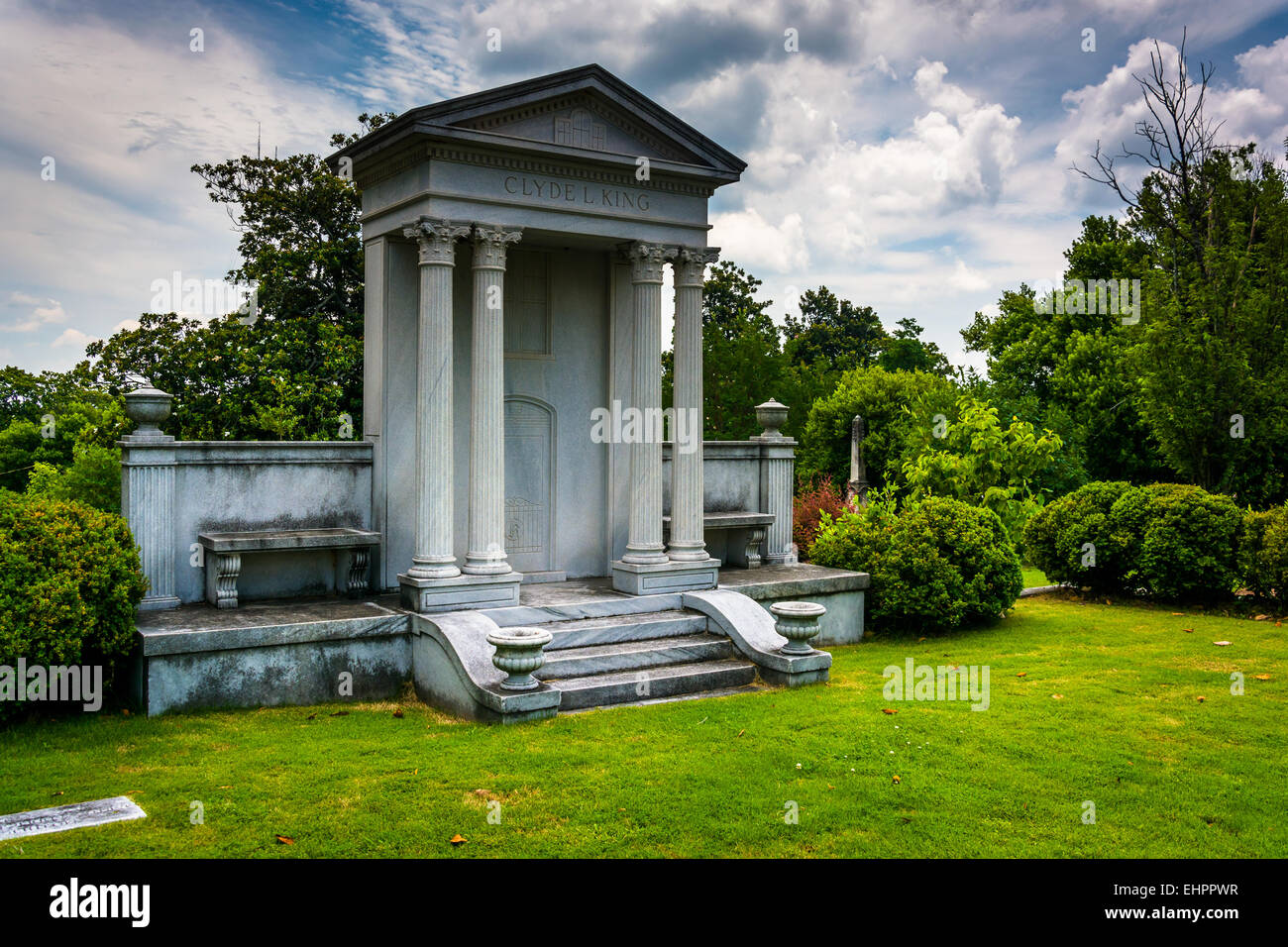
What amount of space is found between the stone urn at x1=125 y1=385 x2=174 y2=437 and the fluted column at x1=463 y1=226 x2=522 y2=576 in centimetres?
328

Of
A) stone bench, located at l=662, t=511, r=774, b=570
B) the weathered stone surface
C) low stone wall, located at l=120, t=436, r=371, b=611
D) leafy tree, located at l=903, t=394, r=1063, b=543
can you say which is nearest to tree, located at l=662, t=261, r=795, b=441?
leafy tree, located at l=903, t=394, r=1063, b=543

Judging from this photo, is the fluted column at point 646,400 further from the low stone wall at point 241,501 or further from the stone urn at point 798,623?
the low stone wall at point 241,501

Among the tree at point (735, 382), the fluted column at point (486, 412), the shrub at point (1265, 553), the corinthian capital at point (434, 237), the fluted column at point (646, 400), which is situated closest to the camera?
the corinthian capital at point (434, 237)

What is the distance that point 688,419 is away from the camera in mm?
12859

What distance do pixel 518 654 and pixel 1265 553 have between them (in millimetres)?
11753

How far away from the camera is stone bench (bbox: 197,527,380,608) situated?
11.1 meters

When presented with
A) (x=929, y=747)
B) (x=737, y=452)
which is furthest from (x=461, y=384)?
(x=929, y=747)

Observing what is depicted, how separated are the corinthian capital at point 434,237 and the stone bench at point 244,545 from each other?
324 centimetres

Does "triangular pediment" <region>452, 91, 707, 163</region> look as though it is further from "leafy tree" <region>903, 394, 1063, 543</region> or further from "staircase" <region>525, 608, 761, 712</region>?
"leafy tree" <region>903, 394, 1063, 543</region>

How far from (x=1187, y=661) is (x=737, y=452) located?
6459 mm

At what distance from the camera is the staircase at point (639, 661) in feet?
34.1

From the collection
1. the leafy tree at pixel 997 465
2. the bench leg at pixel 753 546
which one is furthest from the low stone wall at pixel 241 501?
the leafy tree at pixel 997 465

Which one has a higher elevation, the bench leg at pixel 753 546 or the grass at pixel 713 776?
the bench leg at pixel 753 546
